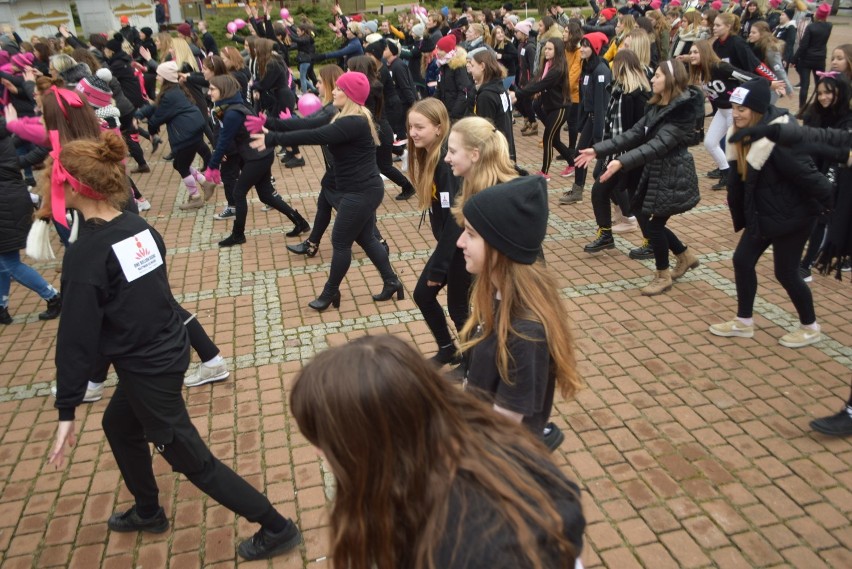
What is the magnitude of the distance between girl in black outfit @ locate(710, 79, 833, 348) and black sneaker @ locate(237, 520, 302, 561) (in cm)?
380

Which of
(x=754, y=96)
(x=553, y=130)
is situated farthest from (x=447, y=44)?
(x=754, y=96)

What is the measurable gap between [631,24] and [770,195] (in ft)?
23.9

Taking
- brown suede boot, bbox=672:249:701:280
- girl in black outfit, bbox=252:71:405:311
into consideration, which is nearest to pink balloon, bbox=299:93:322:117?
girl in black outfit, bbox=252:71:405:311

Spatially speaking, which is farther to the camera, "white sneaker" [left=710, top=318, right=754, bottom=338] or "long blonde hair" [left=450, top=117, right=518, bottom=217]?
"white sneaker" [left=710, top=318, right=754, bottom=338]

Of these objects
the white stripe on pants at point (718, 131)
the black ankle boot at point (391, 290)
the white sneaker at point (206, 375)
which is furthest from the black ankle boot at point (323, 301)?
the white stripe on pants at point (718, 131)

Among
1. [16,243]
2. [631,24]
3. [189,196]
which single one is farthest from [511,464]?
[631,24]

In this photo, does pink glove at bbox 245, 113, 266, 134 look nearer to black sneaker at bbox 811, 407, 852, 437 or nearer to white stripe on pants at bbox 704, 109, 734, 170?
black sneaker at bbox 811, 407, 852, 437

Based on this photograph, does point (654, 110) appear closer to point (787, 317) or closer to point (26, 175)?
point (787, 317)

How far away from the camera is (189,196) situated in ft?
32.1

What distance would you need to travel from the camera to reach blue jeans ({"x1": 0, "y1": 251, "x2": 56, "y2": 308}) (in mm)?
6020

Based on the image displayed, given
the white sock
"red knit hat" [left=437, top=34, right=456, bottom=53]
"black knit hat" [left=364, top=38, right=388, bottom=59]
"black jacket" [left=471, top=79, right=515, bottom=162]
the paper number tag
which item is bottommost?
the white sock

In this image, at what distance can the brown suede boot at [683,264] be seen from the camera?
6363 millimetres

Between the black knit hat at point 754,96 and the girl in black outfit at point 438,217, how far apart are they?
209 cm

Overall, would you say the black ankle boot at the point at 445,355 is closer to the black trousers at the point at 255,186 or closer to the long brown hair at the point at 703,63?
the black trousers at the point at 255,186
